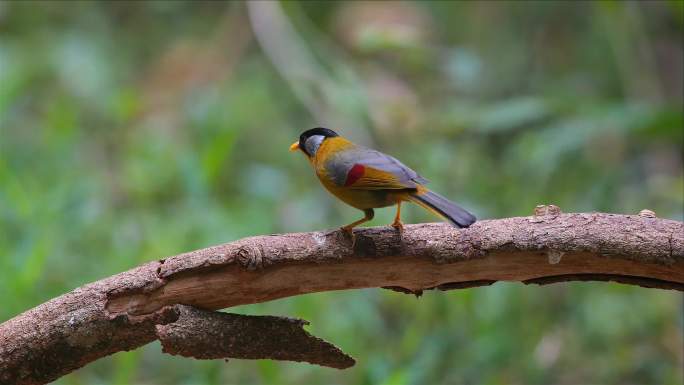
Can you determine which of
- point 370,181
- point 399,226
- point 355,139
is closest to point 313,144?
point 370,181

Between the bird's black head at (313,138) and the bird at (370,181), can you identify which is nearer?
the bird at (370,181)

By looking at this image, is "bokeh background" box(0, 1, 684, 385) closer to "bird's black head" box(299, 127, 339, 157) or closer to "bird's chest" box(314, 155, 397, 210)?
"bird's chest" box(314, 155, 397, 210)

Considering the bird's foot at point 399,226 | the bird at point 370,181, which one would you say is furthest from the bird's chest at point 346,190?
the bird's foot at point 399,226

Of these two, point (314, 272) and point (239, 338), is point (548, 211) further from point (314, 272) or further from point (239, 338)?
point (239, 338)

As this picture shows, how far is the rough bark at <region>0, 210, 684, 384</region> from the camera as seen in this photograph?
263 cm

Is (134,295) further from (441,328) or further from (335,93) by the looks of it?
(335,93)

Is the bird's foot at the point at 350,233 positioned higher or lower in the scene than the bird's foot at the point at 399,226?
lower

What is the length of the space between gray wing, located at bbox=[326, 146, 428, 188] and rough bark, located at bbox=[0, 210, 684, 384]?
0.64 ft

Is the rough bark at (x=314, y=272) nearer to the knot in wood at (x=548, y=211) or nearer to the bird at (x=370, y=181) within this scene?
the knot in wood at (x=548, y=211)

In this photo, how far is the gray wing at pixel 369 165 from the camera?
2990mm

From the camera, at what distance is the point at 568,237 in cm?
274

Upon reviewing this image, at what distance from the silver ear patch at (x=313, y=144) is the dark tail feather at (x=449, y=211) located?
2.76 ft

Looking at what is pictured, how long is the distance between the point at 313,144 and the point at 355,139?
2.38 meters

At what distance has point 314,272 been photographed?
2.81m
